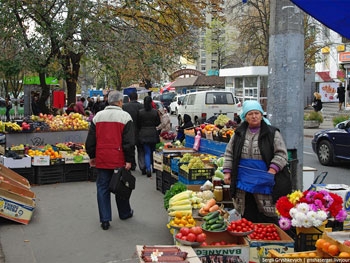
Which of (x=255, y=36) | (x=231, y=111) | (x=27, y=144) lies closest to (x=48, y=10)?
(x=27, y=144)

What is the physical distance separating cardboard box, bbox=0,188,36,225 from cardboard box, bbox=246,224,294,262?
378cm

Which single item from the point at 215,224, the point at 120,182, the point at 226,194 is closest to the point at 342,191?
the point at 226,194

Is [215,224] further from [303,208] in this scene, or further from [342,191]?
[342,191]

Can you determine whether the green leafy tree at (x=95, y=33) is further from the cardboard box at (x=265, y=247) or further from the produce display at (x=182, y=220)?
the cardboard box at (x=265, y=247)

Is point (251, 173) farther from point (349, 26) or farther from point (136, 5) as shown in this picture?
point (136, 5)

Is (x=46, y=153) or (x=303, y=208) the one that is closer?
(x=303, y=208)

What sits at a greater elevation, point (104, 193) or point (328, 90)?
point (328, 90)

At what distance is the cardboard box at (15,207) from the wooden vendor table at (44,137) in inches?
201

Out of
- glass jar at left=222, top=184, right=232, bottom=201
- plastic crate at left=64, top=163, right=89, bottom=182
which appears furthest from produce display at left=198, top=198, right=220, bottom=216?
plastic crate at left=64, top=163, right=89, bottom=182

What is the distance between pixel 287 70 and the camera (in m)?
5.60

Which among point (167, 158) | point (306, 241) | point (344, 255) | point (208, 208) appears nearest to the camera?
point (344, 255)

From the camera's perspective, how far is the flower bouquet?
432cm

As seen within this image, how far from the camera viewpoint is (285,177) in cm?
503

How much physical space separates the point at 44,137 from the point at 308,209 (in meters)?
9.20
